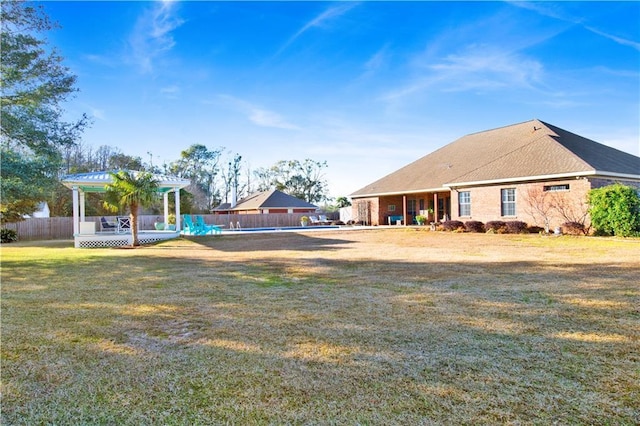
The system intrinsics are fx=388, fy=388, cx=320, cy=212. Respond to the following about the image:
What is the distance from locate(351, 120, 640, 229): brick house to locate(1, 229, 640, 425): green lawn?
37.5 ft

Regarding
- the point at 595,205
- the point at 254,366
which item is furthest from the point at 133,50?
the point at 595,205

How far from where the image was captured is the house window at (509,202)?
63.7 feet

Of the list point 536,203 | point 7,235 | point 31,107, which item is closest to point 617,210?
point 536,203

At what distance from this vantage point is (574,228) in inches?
642

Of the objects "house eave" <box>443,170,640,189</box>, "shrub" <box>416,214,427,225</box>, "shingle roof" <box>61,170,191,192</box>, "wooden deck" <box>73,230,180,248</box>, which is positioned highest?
"shingle roof" <box>61,170,191,192</box>

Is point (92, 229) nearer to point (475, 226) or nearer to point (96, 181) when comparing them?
point (96, 181)

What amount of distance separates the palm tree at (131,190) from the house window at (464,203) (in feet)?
52.6

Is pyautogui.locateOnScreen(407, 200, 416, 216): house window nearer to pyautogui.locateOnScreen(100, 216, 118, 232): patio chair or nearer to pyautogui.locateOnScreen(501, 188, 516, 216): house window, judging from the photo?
pyautogui.locateOnScreen(501, 188, 516, 216): house window

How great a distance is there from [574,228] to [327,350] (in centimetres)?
1652

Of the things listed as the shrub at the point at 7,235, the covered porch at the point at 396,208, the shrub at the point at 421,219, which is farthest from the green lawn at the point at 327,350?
the shrub at the point at 7,235

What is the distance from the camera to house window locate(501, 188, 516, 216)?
1941cm

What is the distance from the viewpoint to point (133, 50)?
1417 cm

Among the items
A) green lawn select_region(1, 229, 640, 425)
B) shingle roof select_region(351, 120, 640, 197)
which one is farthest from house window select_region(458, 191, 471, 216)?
green lawn select_region(1, 229, 640, 425)

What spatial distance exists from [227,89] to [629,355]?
18310 millimetres
